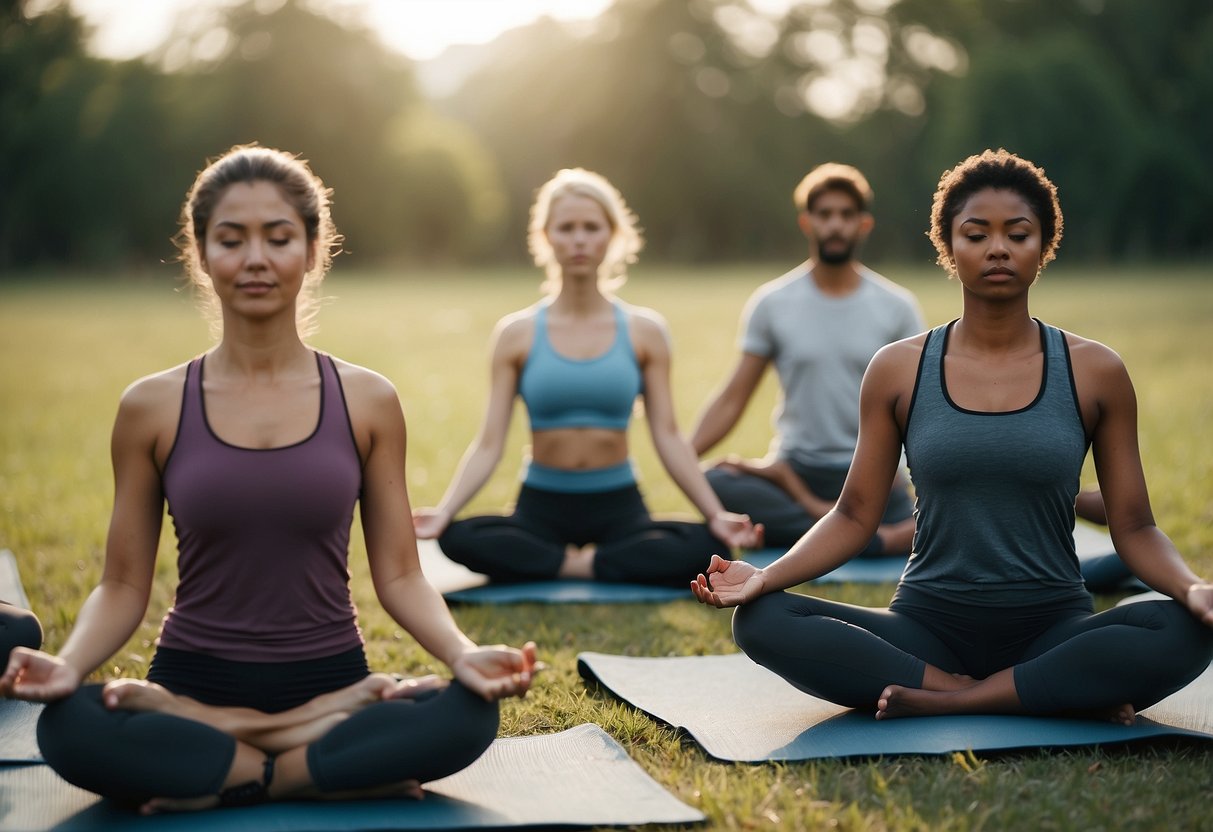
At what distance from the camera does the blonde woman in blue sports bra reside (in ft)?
19.8

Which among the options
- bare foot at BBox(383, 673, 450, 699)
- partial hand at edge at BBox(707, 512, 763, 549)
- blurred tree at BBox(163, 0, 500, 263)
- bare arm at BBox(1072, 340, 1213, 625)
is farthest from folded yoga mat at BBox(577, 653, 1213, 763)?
blurred tree at BBox(163, 0, 500, 263)

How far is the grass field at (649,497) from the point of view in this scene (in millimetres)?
3322

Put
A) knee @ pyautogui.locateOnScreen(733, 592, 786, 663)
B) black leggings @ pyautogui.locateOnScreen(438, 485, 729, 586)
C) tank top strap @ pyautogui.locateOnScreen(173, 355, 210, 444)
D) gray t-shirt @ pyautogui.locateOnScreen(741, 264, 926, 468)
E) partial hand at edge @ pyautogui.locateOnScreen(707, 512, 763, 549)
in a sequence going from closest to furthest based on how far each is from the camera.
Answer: tank top strap @ pyautogui.locateOnScreen(173, 355, 210, 444), knee @ pyautogui.locateOnScreen(733, 592, 786, 663), partial hand at edge @ pyautogui.locateOnScreen(707, 512, 763, 549), black leggings @ pyautogui.locateOnScreen(438, 485, 729, 586), gray t-shirt @ pyautogui.locateOnScreen(741, 264, 926, 468)

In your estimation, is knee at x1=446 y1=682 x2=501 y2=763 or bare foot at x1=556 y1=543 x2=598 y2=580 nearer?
knee at x1=446 y1=682 x2=501 y2=763

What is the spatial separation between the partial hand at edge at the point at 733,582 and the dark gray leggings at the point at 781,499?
9.39ft

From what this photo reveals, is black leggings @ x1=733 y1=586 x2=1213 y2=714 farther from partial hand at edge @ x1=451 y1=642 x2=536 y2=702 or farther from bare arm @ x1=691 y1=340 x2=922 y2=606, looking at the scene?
partial hand at edge @ x1=451 y1=642 x2=536 y2=702

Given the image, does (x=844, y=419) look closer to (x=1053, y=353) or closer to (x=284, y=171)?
(x=1053, y=353)

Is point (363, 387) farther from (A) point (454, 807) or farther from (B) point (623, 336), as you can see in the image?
(B) point (623, 336)

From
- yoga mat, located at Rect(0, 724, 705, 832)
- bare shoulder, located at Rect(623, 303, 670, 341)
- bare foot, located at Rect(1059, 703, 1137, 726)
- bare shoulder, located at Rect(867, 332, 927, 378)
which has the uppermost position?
bare shoulder, located at Rect(623, 303, 670, 341)

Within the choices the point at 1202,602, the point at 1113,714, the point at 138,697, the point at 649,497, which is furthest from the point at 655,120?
the point at 138,697

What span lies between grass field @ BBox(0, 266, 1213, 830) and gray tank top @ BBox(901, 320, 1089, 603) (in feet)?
1.80

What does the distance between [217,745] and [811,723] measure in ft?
5.65

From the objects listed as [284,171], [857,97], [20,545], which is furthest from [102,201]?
[284,171]

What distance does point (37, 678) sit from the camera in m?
2.99
